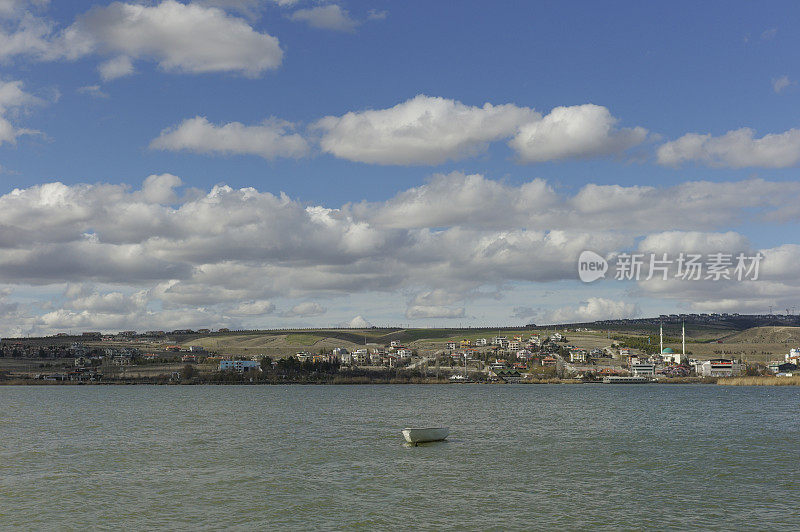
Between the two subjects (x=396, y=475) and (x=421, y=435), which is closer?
(x=396, y=475)

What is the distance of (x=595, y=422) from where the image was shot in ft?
315

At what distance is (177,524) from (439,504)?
1536 cm

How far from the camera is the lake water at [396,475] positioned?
38.9 metres

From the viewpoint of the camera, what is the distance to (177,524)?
122 feet

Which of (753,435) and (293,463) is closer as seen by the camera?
(293,463)

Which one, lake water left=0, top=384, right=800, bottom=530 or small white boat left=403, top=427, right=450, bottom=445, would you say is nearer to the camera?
lake water left=0, top=384, right=800, bottom=530

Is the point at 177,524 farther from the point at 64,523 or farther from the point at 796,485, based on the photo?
the point at 796,485

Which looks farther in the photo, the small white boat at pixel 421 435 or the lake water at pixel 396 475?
the small white boat at pixel 421 435

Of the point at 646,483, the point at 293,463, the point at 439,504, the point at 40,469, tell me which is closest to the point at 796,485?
the point at 646,483

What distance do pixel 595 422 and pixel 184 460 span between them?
194ft

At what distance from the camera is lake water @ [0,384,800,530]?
128ft

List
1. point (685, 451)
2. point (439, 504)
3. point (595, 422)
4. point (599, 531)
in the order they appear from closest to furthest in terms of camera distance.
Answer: point (599, 531) < point (439, 504) < point (685, 451) < point (595, 422)

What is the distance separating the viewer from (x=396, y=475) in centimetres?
5222

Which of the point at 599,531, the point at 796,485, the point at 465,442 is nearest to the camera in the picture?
the point at 599,531
